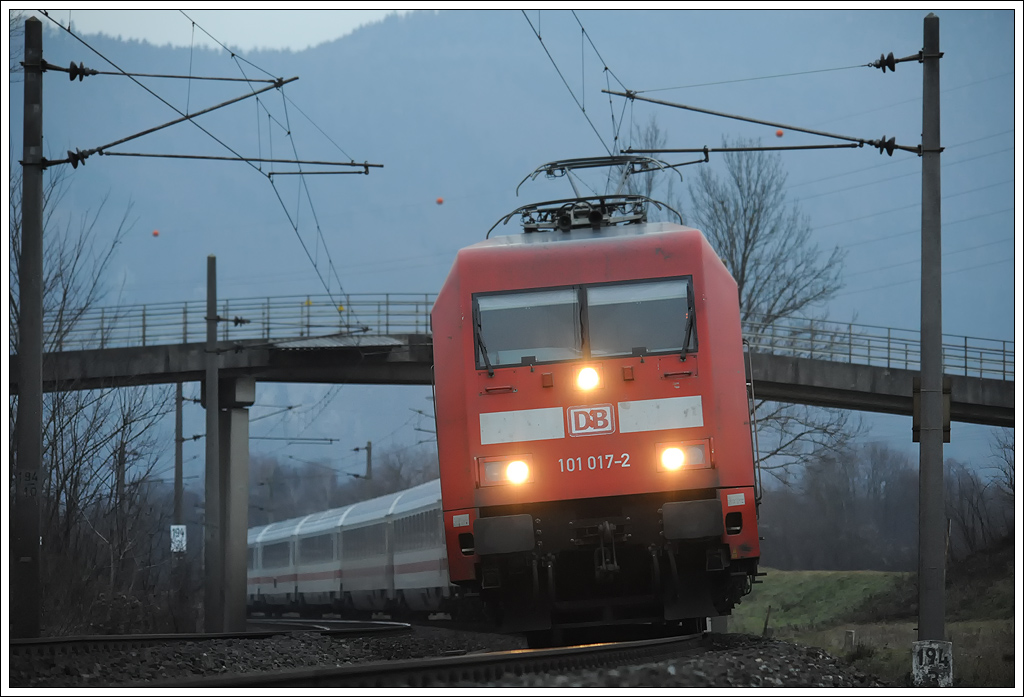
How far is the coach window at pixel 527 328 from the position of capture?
35.9 feet

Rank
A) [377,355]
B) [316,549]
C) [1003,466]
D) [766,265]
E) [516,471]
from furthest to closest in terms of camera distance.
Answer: [316,549] → [766,265] → [377,355] → [1003,466] → [516,471]

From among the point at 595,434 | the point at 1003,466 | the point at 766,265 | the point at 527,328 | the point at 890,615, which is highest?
the point at 766,265

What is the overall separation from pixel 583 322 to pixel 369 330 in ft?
67.2

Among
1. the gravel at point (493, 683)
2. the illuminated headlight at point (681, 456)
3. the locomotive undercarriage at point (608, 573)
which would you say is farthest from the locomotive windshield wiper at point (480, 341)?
the gravel at point (493, 683)

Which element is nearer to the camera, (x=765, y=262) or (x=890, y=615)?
(x=890, y=615)

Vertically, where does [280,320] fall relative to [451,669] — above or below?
above

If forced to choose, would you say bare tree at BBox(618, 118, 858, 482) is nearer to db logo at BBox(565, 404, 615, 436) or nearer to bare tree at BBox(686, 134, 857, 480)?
bare tree at BBox(686, 134, 857, 480)

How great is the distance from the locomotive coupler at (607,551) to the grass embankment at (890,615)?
2565mm

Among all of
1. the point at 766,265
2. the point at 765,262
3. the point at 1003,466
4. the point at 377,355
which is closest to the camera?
the point at 1003,466

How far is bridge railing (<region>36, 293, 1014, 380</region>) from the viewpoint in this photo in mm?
29656

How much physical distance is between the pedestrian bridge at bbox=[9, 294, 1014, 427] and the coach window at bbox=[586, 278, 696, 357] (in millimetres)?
17756

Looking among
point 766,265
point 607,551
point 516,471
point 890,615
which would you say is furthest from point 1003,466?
point 766,265

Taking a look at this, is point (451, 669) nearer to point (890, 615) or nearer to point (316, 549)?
point (890, 615)

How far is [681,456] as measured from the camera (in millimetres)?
10570
